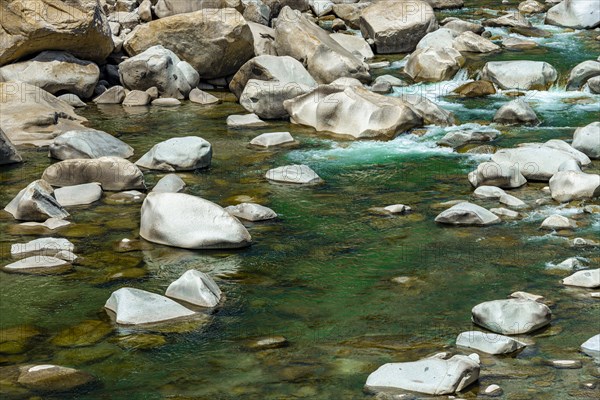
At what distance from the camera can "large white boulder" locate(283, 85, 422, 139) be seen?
13.6 m

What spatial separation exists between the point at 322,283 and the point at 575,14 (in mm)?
14251

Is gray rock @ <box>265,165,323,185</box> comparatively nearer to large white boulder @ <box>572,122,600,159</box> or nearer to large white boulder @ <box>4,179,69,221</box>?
large white boulder @ <box>4,179,69,221</box>

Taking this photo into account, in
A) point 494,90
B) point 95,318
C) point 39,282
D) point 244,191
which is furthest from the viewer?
point 494,90

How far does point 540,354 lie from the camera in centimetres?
696

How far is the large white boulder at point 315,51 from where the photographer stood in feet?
54.2

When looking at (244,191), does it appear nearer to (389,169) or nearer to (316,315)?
(389,169)

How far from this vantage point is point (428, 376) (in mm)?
6371

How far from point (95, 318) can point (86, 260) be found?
1.42 meters

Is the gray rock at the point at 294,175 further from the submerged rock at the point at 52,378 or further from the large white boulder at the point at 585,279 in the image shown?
the submerged rock at the point at 52,378

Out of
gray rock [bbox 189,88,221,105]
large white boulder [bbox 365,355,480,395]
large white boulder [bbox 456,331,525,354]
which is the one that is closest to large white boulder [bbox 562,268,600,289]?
large white boulder [bbox 456,331,525,354]

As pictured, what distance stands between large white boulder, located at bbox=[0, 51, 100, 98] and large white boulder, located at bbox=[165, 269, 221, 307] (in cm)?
819

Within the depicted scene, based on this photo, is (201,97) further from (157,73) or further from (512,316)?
(512,316)

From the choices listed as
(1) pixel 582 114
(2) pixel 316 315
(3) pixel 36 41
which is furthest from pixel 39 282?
(1) pixel 582 114

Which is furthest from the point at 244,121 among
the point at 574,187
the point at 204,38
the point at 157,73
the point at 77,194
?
the point at 574,187
